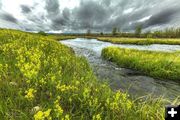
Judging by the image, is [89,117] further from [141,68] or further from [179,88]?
[141,68]

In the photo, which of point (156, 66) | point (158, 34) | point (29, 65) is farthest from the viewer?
point (158, 34)

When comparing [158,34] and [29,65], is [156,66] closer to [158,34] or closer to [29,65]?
[29,65]

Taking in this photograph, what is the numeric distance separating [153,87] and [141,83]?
908 millimetres

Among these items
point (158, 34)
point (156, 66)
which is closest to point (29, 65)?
point (156, 66)

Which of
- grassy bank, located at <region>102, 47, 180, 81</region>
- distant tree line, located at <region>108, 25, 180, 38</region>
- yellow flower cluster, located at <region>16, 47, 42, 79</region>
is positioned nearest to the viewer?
yellow flower cluster, located at <region>16, 47, 42, 79</region>

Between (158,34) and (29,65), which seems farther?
(158,34)

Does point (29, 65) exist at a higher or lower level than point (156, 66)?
higher

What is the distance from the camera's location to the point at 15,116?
15.3 feet

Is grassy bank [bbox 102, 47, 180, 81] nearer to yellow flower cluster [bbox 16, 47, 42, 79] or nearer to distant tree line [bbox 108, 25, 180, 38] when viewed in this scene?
yellow flower cluster [bbox 16, 47, 42, 79]

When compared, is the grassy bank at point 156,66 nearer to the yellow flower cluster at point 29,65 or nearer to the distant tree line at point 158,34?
the yellow flower cluster at point 29,65

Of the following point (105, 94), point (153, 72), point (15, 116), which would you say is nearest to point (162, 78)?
point (153, 72)

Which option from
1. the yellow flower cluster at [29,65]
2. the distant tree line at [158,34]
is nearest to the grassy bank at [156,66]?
the yellow flower cluster at [29,65]

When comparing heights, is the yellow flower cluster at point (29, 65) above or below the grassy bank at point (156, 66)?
above

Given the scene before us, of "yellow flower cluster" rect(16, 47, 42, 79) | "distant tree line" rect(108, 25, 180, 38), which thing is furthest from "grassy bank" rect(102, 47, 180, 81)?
"distant tree line" rect(108, 25, 180, 38)
